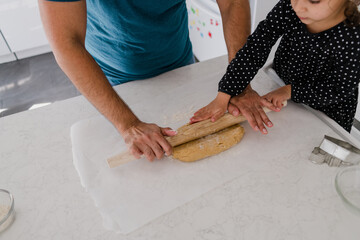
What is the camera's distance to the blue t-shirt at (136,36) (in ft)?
2.79

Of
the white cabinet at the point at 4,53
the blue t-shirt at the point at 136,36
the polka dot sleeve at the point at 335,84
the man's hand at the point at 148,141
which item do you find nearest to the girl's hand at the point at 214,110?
the man's hand at the point at 148,141

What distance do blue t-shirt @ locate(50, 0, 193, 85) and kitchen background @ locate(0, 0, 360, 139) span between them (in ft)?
2.61

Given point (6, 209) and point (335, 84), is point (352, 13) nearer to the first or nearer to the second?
point (335, 84)

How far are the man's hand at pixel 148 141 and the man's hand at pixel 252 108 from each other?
0.22 m

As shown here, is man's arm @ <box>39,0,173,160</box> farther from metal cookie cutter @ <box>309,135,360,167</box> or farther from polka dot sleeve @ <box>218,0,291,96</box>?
metal cookie cutter @ <box>309,135,360,167</box>

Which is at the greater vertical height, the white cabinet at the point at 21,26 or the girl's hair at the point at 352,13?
the girl's hair at the point at 352,13

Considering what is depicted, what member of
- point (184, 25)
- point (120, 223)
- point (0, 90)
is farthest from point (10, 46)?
point (120, 223)

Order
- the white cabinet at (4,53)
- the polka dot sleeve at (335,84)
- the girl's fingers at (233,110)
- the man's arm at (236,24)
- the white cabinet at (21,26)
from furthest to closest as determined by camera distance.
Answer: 1. the white cabinet at (4,53)
2. the white cabinet at (21,26)
3. the man's arm at (236,24)
4. the girl's fingers at (233,110)
5. the polka dot sleeve at (335,84)

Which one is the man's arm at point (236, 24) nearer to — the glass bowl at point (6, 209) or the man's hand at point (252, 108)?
the man's hand at point (252, 108)

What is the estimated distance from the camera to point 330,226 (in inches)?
21.8

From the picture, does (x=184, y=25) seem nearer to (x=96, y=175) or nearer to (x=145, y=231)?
(x=96, y=175)

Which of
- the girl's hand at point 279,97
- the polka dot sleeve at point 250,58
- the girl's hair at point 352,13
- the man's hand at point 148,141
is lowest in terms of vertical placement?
the man's hand at point 148,141

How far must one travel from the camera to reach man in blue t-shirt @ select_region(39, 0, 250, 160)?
2.30 ft

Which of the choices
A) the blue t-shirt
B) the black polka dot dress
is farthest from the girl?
the blue t-shirt
